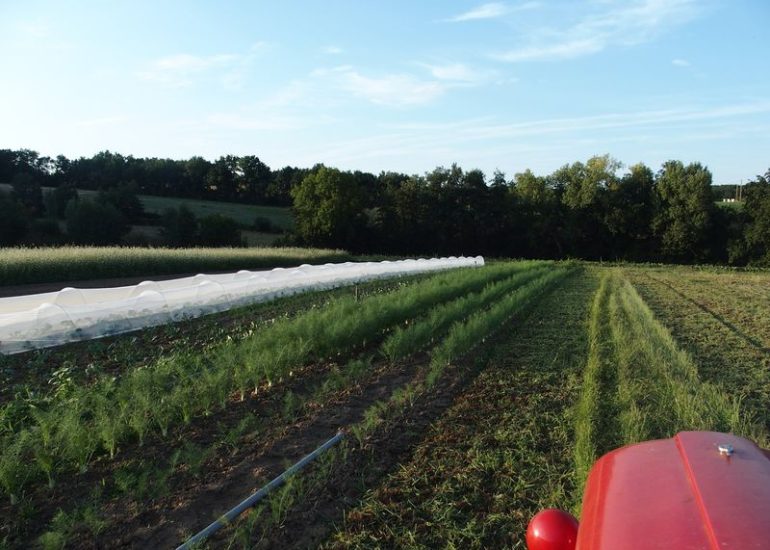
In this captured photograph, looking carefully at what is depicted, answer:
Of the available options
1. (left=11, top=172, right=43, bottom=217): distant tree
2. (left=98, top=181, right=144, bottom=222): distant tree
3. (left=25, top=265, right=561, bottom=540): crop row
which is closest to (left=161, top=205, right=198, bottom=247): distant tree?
(left=98, top=181, right=144, bottom=222): distant tree

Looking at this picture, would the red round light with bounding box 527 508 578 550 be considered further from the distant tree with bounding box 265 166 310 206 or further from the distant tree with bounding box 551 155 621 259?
the distant tree with bounding box 265 166 310 206

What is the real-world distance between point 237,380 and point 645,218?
125ft

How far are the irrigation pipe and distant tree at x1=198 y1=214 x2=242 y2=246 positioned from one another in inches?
1181

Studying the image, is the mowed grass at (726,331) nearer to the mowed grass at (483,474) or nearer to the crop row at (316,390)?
the mowed grass at (483,474)

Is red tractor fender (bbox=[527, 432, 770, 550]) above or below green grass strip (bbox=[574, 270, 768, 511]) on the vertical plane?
above

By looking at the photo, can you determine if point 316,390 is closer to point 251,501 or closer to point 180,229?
point 251,501

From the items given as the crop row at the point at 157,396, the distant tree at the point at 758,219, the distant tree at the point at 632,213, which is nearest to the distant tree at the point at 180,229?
the crop row at the point at 157,396

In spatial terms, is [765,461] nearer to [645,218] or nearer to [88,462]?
[88,462]

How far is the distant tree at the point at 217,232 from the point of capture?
31.9m

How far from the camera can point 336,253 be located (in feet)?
100

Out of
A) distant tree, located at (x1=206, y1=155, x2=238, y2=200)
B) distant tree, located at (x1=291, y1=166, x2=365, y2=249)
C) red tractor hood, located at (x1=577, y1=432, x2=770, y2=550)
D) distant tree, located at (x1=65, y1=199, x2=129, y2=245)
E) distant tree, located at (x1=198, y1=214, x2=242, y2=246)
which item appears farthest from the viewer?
distant tree, located at (x1=206, y1=155, x2=238, y2=200)

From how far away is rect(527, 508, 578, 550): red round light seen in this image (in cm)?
156

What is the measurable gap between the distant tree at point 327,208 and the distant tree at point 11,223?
15.5 m

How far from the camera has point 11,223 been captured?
1008 inches
